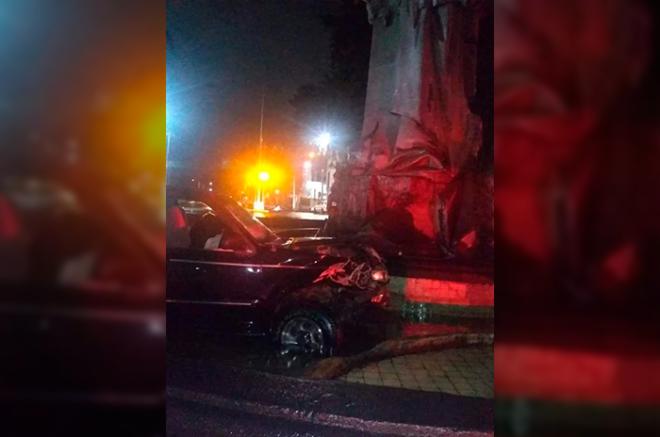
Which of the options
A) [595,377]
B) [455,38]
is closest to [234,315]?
[595,377]

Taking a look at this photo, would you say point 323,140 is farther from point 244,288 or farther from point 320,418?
point 320,418

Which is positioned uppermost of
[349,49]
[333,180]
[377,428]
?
[349,49]

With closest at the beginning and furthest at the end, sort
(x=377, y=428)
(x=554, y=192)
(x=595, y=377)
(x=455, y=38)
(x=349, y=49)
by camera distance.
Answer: (x=554, y=192)
(x=595, y=377)
(x=377, y=428)
(x=455, y=38)
(x=349, y=49)

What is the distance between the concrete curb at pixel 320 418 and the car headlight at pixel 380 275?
268 centimetres

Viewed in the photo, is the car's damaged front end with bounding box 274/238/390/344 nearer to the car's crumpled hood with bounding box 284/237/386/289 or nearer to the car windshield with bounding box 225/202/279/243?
the car's crumpled hood with bounding box 284/237/386/289

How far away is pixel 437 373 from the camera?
5.07 metres

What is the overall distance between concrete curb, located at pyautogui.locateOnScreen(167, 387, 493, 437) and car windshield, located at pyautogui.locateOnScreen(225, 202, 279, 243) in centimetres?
205

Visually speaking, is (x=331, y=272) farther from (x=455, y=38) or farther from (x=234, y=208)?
(x=455, y=38)

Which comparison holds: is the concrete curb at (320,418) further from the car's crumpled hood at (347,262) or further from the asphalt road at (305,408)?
the car's crumpled hood at (347,262)

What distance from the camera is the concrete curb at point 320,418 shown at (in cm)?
357

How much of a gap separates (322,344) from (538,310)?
4.04 m

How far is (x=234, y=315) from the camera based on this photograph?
564 centimetres

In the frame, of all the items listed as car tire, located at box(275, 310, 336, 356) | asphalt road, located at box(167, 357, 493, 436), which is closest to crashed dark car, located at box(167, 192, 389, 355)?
car tire, located at box(275, 310, 336, 356)

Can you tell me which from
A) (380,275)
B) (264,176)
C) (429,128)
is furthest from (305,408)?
(429,128)
